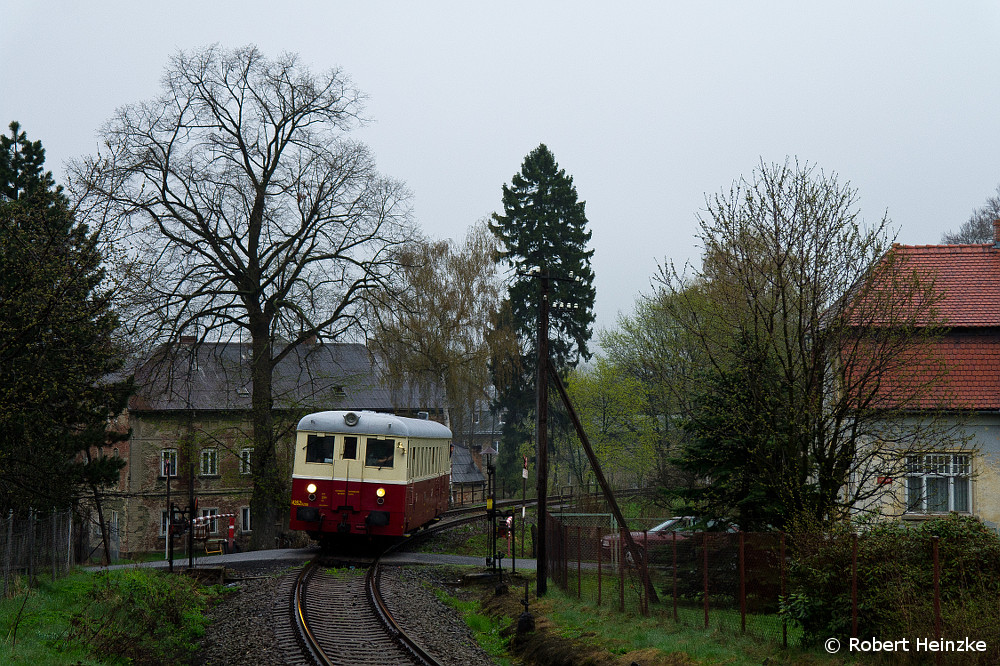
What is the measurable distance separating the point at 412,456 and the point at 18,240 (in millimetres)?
10590

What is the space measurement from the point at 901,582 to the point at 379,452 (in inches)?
533

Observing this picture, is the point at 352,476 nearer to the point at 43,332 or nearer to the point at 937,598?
the point at 43,332

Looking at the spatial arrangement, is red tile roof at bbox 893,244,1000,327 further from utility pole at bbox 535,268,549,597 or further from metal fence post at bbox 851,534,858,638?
metal fence post at bbox 851,534,858,638

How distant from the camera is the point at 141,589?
Result: 1578cm

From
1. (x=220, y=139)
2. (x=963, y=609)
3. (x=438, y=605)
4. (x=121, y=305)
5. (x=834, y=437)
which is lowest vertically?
(x=438, y=605)

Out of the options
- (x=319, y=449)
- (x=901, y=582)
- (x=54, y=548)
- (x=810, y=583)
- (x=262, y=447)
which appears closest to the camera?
(x=901, y=582)

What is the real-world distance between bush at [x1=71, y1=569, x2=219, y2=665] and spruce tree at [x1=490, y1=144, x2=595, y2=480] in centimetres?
2732

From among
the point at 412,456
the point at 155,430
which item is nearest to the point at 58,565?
the point at 412,456

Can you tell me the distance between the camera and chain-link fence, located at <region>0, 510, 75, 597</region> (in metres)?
14.0

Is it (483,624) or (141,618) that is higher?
(141,618)

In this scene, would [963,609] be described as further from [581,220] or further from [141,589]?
[581,220]

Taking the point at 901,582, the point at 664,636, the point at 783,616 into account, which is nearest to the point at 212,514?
the point at 664,636

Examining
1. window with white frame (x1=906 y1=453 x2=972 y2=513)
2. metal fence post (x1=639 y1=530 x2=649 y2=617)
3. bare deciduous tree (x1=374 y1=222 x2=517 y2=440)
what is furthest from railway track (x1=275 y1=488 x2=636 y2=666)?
bare deciduous tree (x1=374 y1=222 x2=517 y2=440)

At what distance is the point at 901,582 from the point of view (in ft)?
33.4
